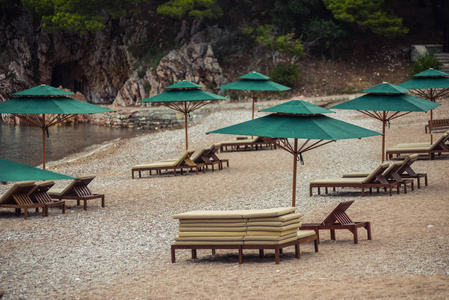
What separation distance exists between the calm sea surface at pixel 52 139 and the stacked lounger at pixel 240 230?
57.7 feet

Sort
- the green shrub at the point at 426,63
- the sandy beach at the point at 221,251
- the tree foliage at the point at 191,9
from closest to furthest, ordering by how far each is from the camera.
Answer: the sandy beach at the point at 221,251, the green shrub at the point at 426,63, the tree foliage at the point at 191,9

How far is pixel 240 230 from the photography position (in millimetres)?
8602

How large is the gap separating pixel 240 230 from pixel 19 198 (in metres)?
5.99

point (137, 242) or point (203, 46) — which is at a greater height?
point (203, 46)

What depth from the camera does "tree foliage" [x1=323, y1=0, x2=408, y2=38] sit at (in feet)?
133

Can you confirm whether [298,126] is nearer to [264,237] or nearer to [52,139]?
[264,237]

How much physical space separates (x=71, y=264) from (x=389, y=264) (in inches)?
173

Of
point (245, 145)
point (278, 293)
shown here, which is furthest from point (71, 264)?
point (245, 145)

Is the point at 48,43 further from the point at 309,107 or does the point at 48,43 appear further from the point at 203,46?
the point at 309,107

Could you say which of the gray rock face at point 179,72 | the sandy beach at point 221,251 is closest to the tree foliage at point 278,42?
the gray rock face at point 179,72

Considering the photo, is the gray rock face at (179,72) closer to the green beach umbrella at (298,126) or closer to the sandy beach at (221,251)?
the sandy beach at (221,251)

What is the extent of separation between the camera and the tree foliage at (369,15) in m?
40.7

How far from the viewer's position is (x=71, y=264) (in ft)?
29.1

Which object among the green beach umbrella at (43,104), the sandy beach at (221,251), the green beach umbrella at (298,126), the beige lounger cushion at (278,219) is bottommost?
the sandy beach at (221,251)
